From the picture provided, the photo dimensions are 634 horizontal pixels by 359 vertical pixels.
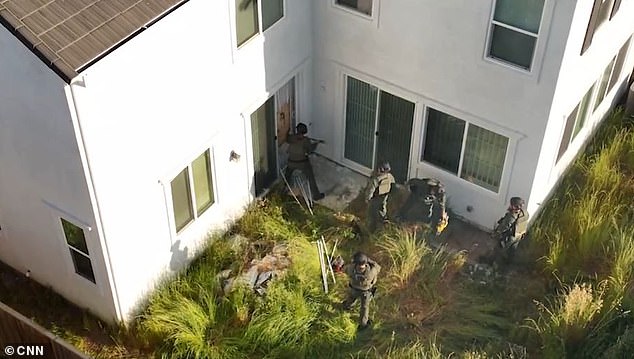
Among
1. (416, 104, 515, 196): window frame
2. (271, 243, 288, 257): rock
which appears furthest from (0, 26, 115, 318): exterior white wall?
(416, 104, 515, 196): window frame

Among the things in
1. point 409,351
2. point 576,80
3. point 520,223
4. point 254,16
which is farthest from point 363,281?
point 576,80

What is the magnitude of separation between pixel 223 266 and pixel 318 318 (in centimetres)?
188

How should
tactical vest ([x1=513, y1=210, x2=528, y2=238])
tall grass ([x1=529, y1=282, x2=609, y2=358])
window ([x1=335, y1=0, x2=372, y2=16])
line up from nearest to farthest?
tall grass ([x1=529, y1=282, x2=609, y2=358])
tactical vest ([x1=513, y1=210, x2=528, y2=238])
window ([x1=335, y1=0, x2=372, y2=16])

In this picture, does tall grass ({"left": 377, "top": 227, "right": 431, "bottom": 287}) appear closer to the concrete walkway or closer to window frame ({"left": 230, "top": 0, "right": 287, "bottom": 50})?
the concrete walkway

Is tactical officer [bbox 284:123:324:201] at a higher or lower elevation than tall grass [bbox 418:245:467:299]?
higher

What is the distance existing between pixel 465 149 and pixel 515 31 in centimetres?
240

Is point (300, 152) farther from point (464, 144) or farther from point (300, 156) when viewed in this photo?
point (464, 144)

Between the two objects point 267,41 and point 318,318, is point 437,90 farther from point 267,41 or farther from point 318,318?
point 318,318

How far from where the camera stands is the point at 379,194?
42.4 ft

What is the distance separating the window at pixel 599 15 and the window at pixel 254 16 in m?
4.54

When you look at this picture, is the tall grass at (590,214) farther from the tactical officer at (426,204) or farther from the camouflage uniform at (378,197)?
the camouflage uniform at (378,197)

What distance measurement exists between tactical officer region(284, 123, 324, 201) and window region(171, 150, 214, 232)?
166 cm

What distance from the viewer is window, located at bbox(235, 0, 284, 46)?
11.6m

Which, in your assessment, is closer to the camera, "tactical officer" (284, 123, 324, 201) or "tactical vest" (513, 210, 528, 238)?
"tactical vest" (513, 210, 528, 238)
